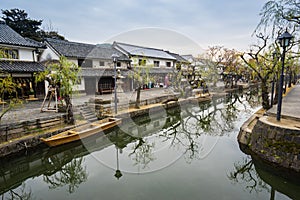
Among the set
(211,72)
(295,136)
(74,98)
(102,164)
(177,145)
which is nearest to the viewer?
(295,136)

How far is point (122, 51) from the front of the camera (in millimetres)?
23031

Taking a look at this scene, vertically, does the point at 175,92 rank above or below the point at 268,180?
above

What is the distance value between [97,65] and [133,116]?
9.45 meters

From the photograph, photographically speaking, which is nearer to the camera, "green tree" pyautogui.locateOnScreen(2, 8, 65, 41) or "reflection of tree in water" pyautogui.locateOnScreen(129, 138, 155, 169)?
"reflection of tree in water" pyautogui.locateOnScreen(129, 138, 155, 169)

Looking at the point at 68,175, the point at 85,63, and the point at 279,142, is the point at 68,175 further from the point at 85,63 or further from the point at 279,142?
the point at 85,63

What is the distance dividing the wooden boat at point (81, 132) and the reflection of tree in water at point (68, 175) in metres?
0.69

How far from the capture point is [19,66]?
1277cm

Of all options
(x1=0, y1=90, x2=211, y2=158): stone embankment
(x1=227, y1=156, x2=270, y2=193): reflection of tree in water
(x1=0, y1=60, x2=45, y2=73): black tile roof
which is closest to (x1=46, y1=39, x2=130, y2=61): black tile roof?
(x1=0, y1=60, x2=45, y2=73): black tile roof

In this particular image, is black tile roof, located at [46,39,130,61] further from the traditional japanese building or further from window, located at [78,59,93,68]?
the traditional japanese building

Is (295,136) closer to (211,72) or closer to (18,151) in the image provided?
(18,151)

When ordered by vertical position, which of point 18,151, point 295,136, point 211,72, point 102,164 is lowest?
point 102,164

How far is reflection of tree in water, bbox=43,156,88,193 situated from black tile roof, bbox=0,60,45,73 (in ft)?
28.8

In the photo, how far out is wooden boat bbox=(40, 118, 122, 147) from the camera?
23.5 ft

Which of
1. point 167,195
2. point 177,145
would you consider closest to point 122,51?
point 177,145
